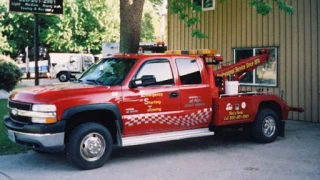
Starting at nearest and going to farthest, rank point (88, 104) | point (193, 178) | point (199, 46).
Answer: point (193, 178) → point (88, 104) → point (199, 46)

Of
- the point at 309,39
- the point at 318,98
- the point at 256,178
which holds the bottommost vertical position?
the point at 256,178

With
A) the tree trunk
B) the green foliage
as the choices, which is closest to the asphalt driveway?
the tree trunk

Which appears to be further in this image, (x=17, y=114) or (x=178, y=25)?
(x=178, y=25)

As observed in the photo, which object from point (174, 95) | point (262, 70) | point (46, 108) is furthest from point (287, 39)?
point (46, 108)

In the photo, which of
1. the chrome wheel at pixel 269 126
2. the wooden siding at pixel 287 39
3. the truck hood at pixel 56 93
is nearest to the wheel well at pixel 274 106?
the chrome wheel at pixel 269 126

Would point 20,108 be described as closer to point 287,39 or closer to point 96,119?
point 96,119

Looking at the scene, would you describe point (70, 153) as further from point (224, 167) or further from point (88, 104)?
point (224, 167)

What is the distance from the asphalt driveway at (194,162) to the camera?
284 inches

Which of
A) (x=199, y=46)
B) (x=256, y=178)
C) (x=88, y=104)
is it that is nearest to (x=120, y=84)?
(x=88, y=104)

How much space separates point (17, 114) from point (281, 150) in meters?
5.29

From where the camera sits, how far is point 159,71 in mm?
8516

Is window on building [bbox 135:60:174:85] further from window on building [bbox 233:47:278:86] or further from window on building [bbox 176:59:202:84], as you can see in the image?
window on building [bbox 233:47:278:86]

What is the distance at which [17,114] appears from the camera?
301 inches

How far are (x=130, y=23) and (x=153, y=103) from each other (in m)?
3.90
